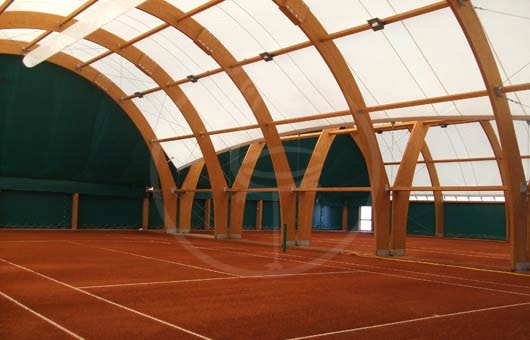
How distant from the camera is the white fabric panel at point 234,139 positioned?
32.4 metres

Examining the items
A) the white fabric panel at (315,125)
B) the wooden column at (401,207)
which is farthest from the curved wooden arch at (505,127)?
the white fabric panel at (315,125)

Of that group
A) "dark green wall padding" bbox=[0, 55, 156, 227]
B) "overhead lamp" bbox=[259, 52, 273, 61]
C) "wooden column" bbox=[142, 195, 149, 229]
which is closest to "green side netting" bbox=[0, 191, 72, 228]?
"dark green wall padding" bbox=[0, 55, 156, 227]

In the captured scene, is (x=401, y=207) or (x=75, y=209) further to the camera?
(x=75, y=209)

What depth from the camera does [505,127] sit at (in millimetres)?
19125

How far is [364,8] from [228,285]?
11641 millimetres

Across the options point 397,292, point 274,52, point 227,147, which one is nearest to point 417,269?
point 397,292

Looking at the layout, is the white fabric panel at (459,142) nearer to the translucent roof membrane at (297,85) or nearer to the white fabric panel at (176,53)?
the translucent roof membrane at (297,85)

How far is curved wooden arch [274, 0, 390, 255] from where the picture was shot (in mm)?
21047

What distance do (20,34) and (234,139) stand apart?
44.2ft

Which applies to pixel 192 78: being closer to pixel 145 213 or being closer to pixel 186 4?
pixel 186 4

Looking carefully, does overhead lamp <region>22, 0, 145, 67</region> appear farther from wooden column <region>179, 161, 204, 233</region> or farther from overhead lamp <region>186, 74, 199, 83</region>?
wooden column <region>179, 161, 204, 233</region>

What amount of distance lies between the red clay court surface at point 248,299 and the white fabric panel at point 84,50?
556 inches

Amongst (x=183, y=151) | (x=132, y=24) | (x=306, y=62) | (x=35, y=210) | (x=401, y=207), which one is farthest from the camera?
(x=35, y=210)

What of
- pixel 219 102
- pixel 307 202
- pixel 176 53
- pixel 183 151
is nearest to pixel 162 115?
pixel 183 151
